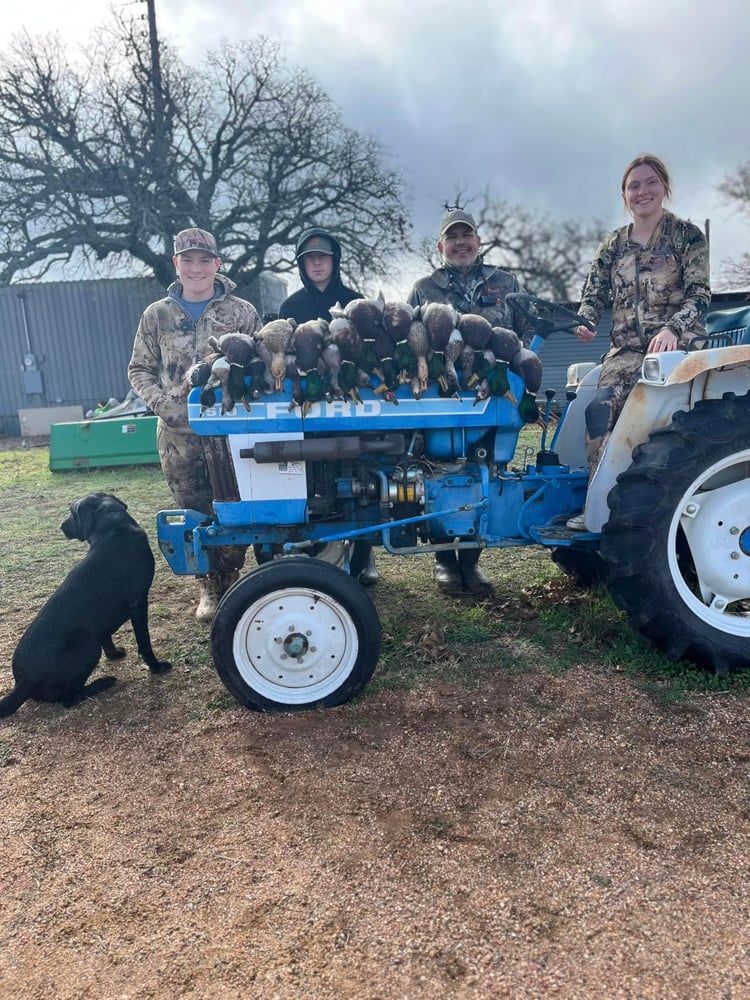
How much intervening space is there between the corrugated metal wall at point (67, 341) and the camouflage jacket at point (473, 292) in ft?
52.5

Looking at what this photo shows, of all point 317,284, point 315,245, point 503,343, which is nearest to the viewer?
point 503,343

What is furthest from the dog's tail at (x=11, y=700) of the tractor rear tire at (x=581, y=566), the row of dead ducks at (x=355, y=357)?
the tractor rear tire at (x=581, y=566)

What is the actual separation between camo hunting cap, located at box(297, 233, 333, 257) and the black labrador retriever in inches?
73.7

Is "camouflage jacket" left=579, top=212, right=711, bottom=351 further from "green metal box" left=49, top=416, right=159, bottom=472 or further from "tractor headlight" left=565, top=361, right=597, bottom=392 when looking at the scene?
"green metal box" left=49, top=416, right=159, bottom=472

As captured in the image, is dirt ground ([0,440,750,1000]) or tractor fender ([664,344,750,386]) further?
tractor fender ([664,344,750,386])

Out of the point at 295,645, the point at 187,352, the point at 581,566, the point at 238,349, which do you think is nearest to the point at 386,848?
the point at 295,645

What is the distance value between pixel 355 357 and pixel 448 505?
822mm

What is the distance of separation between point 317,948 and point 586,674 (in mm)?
1790

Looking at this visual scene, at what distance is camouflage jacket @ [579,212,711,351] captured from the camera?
3.25m

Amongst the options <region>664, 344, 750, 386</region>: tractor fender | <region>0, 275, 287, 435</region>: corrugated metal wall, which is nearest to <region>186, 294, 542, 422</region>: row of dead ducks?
<region>664, 344, 750, 386</region>: tractor fender

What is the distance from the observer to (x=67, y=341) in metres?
18.4

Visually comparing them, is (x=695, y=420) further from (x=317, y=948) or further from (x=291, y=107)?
(x=291, y=107)

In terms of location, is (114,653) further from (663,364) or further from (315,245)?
(663,364)

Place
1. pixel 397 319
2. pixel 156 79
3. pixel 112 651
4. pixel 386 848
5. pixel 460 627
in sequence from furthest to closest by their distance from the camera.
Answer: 1. pixel 156 79
2. pixel 460 627
3. pixel 112 651
4. pixel 397 319
5. pixel 386 848
